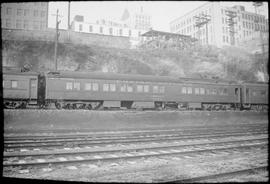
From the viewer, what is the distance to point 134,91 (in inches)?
831

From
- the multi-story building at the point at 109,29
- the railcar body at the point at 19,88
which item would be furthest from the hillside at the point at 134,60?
the railcar body at the point at 19,88

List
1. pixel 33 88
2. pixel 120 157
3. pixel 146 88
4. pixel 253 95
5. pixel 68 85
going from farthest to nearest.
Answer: pixel 253 95 → pixel 146 88 → pixel 68 85 → pixel 33 88 → pixel 120 157

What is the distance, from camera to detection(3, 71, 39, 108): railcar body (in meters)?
17.4

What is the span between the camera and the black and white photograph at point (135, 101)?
216 inches

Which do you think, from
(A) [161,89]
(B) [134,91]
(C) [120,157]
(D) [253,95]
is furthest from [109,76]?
(D) [253,95]

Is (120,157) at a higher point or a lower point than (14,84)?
lower

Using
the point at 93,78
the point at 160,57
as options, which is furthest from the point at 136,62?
the point at 93,78

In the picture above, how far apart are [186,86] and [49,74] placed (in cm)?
1283

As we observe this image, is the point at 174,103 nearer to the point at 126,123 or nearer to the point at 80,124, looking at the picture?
the point at 126,123

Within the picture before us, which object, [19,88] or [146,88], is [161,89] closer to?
[146,88]

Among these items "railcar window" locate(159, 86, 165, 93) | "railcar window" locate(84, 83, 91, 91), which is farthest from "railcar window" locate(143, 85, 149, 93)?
"railcar window" locate(84, 83, 91, 91)

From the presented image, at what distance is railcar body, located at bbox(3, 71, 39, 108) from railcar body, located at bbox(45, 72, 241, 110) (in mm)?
1027

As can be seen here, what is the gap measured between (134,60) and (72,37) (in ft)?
33.4

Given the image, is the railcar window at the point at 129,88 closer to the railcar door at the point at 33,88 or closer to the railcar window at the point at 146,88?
the railcar window at the point at 146,88
